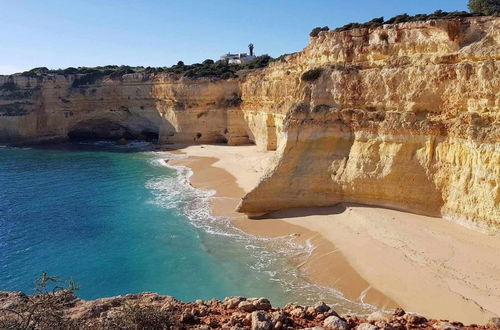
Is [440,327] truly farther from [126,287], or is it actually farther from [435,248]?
[126,287]

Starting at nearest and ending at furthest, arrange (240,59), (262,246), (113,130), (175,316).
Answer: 1. (175,316)
2. (262,246)
3. (113,130)
4. (240,59)

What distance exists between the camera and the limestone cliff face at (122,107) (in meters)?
47.8

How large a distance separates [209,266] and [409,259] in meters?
7.61

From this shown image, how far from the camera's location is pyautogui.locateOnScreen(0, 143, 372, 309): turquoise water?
15289 mm

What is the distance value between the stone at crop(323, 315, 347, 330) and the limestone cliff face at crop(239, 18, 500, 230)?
11482 mm

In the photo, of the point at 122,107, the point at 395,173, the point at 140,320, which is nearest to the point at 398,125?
the point at 395,173

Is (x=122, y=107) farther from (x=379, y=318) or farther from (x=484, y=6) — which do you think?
(x=379, y=318)

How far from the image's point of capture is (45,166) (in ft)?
128

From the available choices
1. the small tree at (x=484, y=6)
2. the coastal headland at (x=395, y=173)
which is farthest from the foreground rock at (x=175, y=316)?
the small tree at (x=484, y=6)

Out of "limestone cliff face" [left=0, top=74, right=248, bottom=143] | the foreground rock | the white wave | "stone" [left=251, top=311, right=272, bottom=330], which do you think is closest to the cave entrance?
"limestone cliff face" [left=0, top=74, right=248, bottom=143]

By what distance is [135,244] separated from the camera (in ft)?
63.9

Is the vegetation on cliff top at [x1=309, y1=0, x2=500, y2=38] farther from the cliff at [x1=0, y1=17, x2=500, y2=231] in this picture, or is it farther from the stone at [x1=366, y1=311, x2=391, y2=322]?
the stone at [x1=366, y1=311, x2=391, y2=322]

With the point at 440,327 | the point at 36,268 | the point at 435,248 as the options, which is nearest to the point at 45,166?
the point at 36,268

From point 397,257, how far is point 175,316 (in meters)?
10.4
